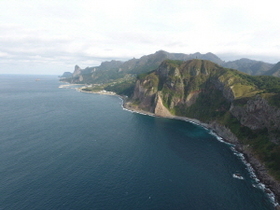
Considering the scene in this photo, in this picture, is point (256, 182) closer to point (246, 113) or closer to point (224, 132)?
point (224, 132)

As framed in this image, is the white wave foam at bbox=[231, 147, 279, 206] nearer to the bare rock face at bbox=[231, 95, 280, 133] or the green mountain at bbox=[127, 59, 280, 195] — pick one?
the green mountain at bbox=[127, 59, 280, 195]

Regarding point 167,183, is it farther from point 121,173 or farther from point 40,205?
point 40,205

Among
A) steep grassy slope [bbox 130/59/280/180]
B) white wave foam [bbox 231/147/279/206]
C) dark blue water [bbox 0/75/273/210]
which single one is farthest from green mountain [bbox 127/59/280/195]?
dark blue water [bbox 0/75/273/210]

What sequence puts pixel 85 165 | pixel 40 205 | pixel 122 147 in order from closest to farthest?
1. pixel 40 205
2. pixel 85 165
3. pixel 122 147

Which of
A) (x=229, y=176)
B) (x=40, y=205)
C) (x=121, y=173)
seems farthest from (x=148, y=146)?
(x=40, y=205)

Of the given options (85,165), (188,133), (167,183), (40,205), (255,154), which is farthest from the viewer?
(188,133)

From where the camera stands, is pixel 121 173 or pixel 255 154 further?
pixel 255 154

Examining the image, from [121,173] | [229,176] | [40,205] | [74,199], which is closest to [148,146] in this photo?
[121,173]

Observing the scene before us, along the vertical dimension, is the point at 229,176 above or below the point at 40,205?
below

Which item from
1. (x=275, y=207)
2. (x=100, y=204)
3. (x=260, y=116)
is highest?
(x=260, y=116)
